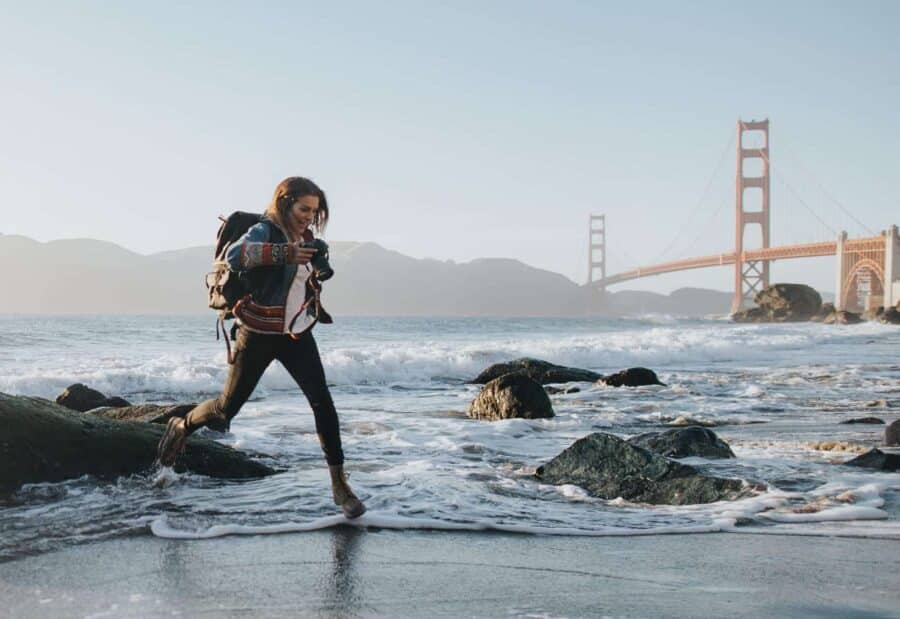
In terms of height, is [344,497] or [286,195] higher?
[286,195]

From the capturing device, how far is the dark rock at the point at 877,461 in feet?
15.7

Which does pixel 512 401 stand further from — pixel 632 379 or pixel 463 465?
pixel 632 379

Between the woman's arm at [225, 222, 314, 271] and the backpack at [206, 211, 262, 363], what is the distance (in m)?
0.08

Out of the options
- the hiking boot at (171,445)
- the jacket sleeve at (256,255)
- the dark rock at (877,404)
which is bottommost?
the dark rock at (877,404)

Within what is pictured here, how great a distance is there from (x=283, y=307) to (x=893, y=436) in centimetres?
486

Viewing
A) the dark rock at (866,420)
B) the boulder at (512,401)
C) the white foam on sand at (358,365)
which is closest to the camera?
the dark rock at (866,420)

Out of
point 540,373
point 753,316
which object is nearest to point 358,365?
point 540,373

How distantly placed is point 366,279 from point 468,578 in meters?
96.3

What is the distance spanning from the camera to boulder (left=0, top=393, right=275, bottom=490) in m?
4.03

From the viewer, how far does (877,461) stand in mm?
4844

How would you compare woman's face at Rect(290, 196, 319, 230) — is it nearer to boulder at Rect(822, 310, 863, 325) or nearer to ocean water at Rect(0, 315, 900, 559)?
ocean water at Rect(0, 315, 900, 559)

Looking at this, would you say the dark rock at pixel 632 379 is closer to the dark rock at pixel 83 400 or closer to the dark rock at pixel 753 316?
the dark rock at pixel 83 400

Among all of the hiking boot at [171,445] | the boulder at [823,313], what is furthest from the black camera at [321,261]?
the boulder at [823,313]

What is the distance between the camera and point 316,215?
3.56 metres
